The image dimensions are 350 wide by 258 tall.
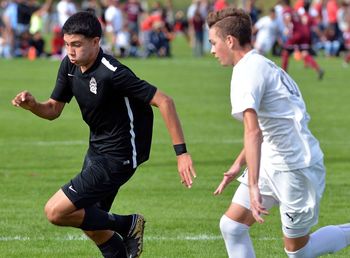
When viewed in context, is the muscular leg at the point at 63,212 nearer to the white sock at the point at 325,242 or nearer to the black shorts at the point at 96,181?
the black shorts at the point at 96,181

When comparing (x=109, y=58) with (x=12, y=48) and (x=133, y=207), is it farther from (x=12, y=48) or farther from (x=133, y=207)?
(x=12, y=48)

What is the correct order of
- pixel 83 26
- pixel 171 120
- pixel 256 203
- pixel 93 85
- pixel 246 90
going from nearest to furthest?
1. pixel 256 203
2. pixel 246 90
3. pixel 171 120
4. pixel 83 26
5. pixel 93 85

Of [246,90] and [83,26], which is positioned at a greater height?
[83,26]

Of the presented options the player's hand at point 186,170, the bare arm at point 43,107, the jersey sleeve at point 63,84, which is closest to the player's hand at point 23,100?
the bare arm at point 43,107

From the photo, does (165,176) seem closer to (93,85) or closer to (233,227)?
(93,85)

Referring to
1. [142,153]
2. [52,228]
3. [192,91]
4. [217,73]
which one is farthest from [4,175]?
[217,73]

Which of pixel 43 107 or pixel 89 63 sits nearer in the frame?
pixel 89 63

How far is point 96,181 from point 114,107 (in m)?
0.57

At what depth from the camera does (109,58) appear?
7.58 m

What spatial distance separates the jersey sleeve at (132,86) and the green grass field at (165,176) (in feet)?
5.70

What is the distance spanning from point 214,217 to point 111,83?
3.26 m

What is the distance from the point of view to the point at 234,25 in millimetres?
6629

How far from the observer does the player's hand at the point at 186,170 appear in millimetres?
7074

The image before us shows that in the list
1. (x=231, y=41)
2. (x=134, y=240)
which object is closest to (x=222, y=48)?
(x=231, y=41)
